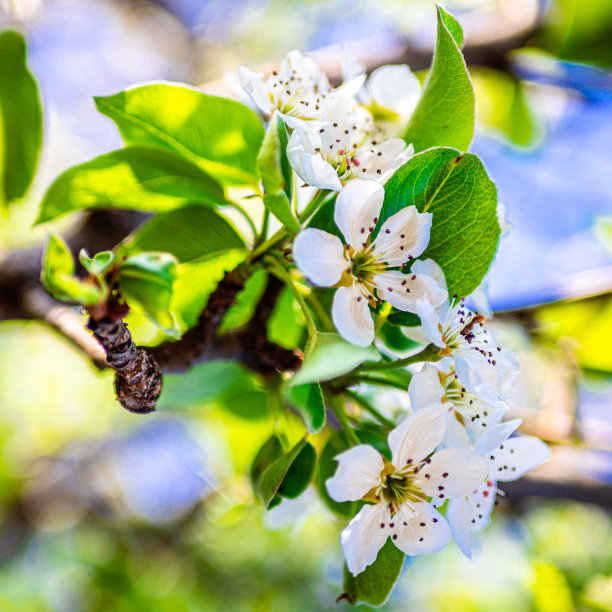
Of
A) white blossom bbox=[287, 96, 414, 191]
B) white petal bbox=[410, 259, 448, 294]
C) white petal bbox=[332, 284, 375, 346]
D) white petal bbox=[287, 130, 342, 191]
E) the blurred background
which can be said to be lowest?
the blurred background

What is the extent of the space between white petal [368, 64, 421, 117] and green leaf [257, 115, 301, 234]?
33 centimetres

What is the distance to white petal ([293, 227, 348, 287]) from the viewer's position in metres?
0.53

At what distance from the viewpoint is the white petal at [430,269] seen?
57cm

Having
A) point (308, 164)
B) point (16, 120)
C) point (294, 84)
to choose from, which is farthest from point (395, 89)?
point (16, 120)

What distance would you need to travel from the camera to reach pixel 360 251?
61 centimetres

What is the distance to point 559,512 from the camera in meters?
2.27

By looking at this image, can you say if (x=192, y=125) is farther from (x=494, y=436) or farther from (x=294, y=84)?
(x=494, y=436)

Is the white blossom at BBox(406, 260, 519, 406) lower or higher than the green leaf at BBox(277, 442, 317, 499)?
higher

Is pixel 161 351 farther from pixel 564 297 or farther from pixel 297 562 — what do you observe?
pixel 297 562

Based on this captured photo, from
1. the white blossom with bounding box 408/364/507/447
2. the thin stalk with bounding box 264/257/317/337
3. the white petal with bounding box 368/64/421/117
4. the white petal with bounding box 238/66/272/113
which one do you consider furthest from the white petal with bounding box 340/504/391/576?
the white petal with bounding box 368/64/421/117

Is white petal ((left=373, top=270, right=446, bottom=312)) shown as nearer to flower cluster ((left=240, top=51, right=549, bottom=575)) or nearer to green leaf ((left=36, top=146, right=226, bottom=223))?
flower cluster ((left=240, top=51, right=549, bottom=575))

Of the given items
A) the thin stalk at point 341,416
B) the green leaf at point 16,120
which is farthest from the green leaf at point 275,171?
the green leaf at point 16,120

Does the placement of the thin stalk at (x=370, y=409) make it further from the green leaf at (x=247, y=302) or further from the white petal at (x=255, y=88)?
the white petal at (x=255, y=88)

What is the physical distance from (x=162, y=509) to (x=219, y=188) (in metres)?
2.50
